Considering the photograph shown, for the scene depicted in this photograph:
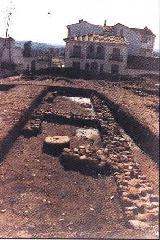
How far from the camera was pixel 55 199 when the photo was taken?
9992 mm

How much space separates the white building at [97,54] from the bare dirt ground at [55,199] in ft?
92.0

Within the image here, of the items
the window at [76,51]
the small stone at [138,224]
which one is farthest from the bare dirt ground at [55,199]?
the window at [76,51]

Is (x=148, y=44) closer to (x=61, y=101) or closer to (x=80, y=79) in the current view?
(x=80, y=79)

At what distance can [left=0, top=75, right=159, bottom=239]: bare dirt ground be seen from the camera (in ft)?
27.6

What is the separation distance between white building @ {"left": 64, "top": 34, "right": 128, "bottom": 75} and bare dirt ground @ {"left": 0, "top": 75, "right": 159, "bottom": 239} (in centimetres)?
2803

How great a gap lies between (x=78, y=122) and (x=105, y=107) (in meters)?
3.94

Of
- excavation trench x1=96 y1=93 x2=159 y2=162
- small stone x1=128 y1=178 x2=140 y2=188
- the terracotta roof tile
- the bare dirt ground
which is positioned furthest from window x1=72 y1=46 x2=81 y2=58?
small stone x1=128 y1=178 x2=140 y2=188

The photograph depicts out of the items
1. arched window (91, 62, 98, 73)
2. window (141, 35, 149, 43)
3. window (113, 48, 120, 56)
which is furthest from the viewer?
window (141, 35, 149, 43)

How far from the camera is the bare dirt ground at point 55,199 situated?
841cm

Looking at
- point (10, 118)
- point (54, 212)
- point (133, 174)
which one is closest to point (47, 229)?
point (54, 212)

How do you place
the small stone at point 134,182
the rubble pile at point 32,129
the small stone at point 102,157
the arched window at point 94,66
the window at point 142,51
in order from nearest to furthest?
the small stone at point 134,182, the small stone at point 102,157, the rubble pile at point 32,129, the arched window at point 94,66, the window at point 142,51

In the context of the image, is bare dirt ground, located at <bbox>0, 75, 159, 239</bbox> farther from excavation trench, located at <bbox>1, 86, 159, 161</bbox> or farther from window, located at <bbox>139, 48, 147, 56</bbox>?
window, located at <bbox>139, 48, 147, 56</bbox>

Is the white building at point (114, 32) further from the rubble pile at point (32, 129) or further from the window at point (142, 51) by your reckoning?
the rubble pile at point (32, 129)

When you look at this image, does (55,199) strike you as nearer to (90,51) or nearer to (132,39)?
(90,51)
